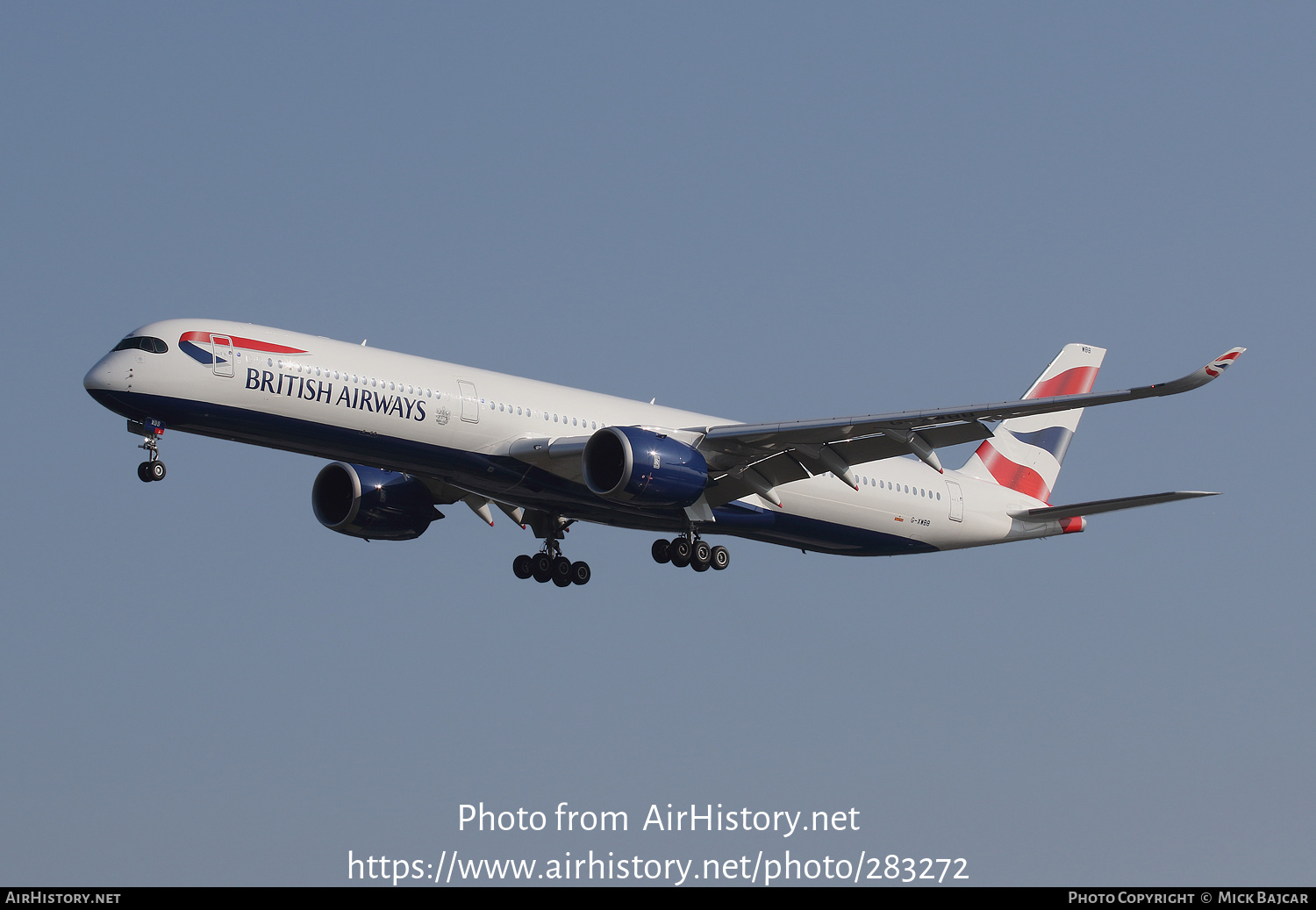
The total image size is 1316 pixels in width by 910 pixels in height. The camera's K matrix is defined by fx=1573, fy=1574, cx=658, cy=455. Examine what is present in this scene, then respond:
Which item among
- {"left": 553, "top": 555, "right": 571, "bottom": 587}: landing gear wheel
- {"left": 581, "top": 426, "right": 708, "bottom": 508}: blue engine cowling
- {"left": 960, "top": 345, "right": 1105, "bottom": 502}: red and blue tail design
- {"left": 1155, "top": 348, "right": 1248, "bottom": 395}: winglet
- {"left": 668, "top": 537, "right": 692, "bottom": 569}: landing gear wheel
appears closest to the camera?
{"left": 1155, "top": 348, "right": 1248, "bottom": 395}: winglet

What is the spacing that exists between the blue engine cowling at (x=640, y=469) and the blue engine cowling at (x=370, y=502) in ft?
25.5

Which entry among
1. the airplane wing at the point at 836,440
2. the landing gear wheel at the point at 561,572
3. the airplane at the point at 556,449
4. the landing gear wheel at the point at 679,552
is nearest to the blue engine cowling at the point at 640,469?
the airplane at the point at 556,449

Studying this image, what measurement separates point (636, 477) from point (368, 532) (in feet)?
33.3

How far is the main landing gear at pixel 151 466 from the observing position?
34.2 meters

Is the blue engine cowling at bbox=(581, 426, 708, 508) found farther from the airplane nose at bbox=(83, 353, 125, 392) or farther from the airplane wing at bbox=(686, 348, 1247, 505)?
the airplane nose at bbox=(83, 353, 125, 392)

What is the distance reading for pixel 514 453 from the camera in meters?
37.3

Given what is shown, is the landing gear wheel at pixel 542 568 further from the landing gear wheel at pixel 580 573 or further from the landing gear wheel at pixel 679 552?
the landing gear wheel at pixel 679 552

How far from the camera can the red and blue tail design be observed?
157 feet

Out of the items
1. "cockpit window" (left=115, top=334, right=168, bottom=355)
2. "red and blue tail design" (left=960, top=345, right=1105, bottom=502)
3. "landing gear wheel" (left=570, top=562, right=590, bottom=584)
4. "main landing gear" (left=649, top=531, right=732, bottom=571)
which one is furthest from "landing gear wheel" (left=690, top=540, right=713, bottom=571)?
"cockpit window" (left=115, top=334, right=168, bottom=355)

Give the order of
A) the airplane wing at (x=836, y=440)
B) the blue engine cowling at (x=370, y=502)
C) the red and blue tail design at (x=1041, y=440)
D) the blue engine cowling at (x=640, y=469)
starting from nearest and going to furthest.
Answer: the airplane wing at (x=836, y=440) < the blue engine cowling at (x=640, y=469) < the blue engine cowling at (x=370, y=502) < the red and blue tail design at (x=1041, y=440)

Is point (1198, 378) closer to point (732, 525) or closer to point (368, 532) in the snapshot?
point (732, 525)

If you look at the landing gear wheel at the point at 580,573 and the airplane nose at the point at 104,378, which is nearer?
the airplane nose at the point at 104,378

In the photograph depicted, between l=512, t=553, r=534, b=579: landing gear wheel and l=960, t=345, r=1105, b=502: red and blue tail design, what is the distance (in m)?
13.3
